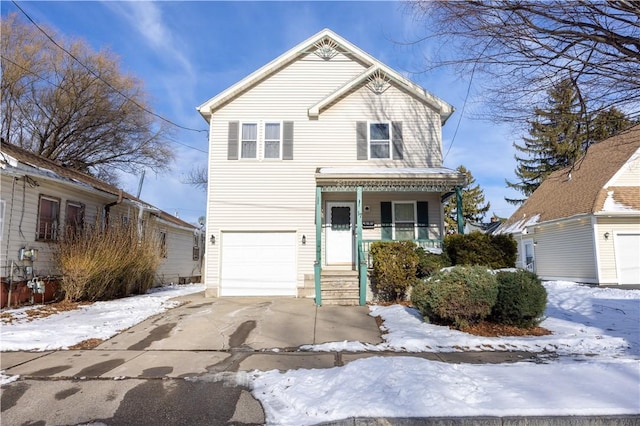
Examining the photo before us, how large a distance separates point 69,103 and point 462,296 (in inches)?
827

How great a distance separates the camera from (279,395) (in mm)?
4113

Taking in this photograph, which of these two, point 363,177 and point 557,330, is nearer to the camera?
point 557,330

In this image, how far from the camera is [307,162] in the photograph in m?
12.6

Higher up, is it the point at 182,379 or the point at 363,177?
the point at 363,177

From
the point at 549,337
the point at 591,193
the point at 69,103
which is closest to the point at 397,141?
the point at 549,337

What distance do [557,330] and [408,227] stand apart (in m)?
5.95

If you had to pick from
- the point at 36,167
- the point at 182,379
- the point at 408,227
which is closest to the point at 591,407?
the point at 182,379

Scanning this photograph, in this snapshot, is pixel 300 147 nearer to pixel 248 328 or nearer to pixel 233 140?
pixel 233 140

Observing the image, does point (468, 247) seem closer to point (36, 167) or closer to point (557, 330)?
point (557, 330)

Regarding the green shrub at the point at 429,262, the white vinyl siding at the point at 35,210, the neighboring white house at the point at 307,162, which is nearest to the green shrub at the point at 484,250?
the green shrub at the point at 429,262

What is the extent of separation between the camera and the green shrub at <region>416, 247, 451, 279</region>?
32.9ft

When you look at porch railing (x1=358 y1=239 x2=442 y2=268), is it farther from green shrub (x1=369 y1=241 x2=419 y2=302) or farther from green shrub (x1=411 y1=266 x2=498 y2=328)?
green shrub (x1=411 y1=266 x2=498 y2=328)

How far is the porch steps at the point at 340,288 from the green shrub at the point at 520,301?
390cm

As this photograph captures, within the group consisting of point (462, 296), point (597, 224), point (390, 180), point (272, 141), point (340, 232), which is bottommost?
point (462, 296)
